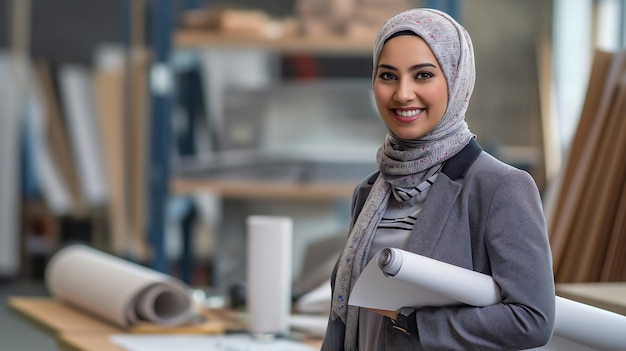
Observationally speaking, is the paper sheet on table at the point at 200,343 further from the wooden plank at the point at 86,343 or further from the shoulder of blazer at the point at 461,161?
the shoulder of blazer at the point at 461,161

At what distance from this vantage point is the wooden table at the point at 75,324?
1923 millimetres

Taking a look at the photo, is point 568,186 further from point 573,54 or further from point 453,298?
point 573,54

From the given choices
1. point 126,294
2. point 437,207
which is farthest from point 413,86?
point 126,294

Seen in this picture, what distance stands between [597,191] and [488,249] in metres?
0.64

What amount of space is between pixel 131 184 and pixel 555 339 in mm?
4532

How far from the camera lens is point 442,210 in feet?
3.84

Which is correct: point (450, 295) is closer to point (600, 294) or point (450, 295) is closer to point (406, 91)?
point (406, 91)

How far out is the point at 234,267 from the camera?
3873 mm

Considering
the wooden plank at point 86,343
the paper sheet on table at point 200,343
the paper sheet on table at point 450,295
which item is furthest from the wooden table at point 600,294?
the wooden plank at point 86,343

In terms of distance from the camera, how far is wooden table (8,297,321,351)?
6.31 feet

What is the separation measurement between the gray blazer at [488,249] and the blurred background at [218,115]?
1.24 m

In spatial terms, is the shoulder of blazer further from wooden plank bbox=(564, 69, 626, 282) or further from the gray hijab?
wooden plank bbox=(564, 69, 626, 282)

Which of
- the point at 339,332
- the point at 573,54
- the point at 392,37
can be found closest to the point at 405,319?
the point at 339,332

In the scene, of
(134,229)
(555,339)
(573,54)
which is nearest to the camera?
(555,339)
